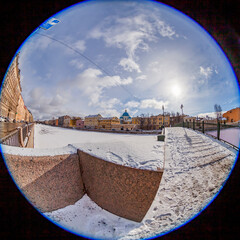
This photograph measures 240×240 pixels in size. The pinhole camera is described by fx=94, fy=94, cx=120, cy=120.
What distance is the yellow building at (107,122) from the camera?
1872 mm

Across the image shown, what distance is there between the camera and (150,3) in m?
1.00

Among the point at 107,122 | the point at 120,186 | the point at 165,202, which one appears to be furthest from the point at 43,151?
the point at 165,202

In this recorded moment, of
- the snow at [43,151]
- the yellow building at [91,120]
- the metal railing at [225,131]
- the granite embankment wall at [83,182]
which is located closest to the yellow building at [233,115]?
the metal railing at [225,131]

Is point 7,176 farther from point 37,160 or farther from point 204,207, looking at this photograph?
point 204,207

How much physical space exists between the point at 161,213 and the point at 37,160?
6.75 ft

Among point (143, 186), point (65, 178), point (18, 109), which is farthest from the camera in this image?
point (65, 178)

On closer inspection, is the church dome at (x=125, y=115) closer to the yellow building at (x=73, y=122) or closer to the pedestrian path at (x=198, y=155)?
the yellow building at (x=73, y=122)

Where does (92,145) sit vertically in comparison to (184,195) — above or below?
above

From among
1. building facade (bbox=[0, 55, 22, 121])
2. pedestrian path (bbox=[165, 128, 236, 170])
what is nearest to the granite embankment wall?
pedestrian path (bbox=[165, 128, 236, 170])

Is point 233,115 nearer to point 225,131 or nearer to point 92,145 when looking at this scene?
point 225,131

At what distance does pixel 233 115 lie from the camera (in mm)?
952

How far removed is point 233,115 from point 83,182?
249 centimetres

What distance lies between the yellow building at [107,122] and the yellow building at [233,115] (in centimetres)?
152

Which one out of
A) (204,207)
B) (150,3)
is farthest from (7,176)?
(150,3)
